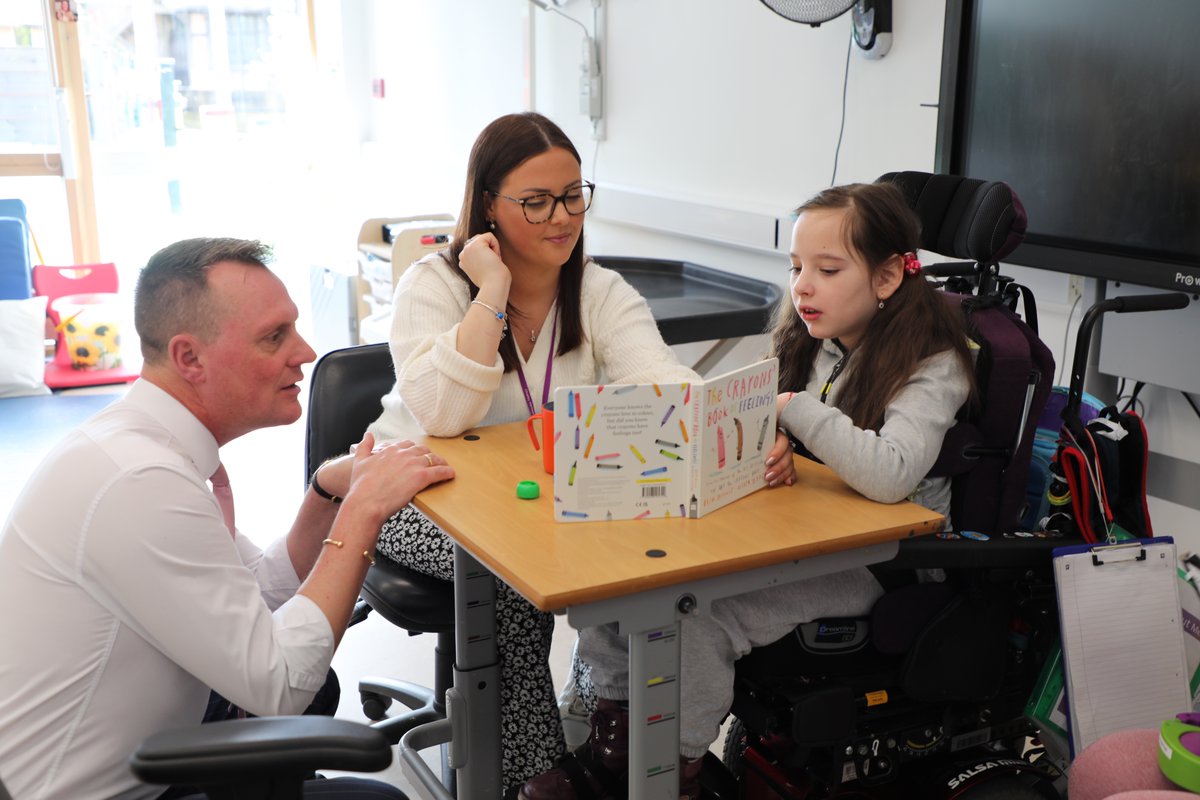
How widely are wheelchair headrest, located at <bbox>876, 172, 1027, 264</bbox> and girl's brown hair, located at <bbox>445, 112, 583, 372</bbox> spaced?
0.63 m

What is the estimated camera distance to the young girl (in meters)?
1.70

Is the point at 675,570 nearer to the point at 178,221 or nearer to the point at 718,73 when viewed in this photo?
the point at 718,73

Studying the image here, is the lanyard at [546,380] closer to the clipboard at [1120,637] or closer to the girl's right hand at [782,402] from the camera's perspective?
the girl's right hand at [782,402]

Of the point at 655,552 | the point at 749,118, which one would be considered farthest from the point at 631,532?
the point at 749,118

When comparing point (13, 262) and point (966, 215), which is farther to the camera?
point (13, 262)

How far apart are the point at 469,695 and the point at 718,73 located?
2.30m

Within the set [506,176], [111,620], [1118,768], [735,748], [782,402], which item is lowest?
[735,748]

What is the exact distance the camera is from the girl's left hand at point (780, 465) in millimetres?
1693

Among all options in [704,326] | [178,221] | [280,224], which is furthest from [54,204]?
[704,326]

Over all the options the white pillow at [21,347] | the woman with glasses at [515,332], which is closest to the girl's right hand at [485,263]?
the woman with glasses at [515,332]

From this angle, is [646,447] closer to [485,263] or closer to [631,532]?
[631,532]

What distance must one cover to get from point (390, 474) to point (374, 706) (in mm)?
1206

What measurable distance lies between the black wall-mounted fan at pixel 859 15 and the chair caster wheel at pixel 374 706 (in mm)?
1918

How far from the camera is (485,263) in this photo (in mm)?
1950
